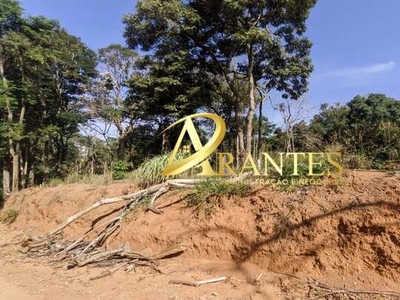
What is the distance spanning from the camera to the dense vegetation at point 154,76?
12.2m

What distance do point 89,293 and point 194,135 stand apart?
3.72m

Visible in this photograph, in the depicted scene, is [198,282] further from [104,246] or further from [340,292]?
[104,246]

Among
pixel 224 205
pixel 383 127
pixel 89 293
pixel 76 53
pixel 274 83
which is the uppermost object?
pixel 76 53

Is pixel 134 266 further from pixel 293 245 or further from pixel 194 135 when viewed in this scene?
pixel 194 135

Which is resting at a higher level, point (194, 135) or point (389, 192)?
point (194, 135)

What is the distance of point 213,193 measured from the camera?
4.86 metres

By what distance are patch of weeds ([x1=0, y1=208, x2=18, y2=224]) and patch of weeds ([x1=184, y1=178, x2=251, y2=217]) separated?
6.18 meters

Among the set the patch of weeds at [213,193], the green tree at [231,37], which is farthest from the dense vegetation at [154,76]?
the patch of weeds at [213,193]

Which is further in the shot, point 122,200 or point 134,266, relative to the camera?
point 122,200

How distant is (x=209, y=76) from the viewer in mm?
14578

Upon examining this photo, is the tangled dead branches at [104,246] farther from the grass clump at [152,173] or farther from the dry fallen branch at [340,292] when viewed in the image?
the dry fallen branch at [340,292]

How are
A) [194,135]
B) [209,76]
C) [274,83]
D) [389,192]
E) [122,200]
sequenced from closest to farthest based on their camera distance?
[389,192], [122,200], [194,135], [209,76], [274,83]

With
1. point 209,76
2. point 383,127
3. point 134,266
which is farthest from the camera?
point 209,76

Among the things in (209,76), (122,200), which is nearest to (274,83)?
(209,76)
